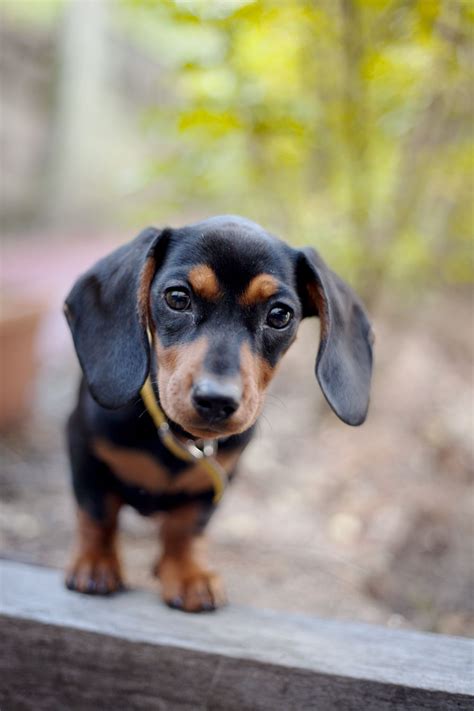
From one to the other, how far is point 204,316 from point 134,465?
52 cm

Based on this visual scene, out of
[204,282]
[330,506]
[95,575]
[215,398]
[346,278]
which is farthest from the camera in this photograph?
[346,278]

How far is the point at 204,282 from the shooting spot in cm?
208

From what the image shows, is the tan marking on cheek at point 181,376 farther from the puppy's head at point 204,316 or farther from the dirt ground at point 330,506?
the dirt ground at point 330,506

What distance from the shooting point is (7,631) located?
2008mm

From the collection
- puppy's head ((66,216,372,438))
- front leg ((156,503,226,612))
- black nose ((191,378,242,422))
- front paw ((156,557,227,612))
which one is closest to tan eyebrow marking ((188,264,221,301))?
puppy's head ((66,216,372,438))

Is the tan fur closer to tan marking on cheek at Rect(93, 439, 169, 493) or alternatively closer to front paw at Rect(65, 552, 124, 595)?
tan marking on cheek at Rect(93, 439, 169, 493)

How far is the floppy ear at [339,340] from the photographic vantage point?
7.03ft

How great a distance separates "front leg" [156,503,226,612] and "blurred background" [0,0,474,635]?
580 mm

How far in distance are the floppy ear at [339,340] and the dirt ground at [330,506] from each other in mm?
1131

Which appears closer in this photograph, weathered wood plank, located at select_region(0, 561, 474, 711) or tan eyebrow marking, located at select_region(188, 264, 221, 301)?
weathered wood plank, located at select_region(0, 561, 474, 711)

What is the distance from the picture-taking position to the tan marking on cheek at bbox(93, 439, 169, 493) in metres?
2.24

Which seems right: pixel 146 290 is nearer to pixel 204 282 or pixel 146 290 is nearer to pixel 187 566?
pixel 204 282

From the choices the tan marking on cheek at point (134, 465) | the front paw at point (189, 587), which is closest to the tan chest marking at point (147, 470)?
the tan marking on cheek at point (134, 465)

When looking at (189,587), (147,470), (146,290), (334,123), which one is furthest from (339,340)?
(334,123)
